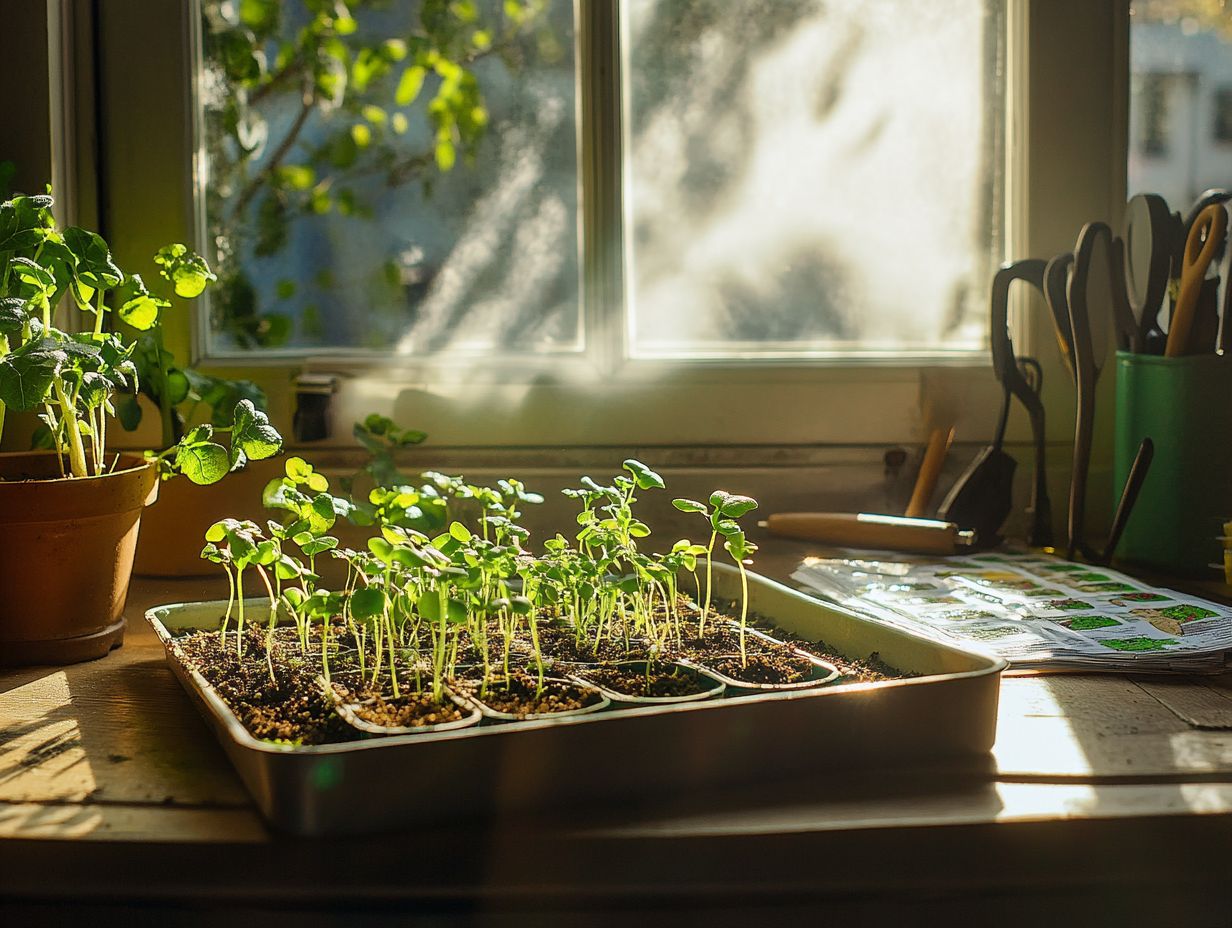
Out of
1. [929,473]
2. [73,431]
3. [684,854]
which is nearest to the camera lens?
[684,854]

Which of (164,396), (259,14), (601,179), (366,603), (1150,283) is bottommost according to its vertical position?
(366,603)

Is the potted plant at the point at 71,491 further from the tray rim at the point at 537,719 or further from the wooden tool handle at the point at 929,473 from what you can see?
the wooden tool handle at the point at 929,473

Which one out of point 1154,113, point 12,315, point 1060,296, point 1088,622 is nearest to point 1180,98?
point 1154,113

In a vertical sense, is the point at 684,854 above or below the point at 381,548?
below

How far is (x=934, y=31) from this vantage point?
1.44m

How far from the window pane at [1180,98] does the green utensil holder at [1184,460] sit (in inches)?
15.3

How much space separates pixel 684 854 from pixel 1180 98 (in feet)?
4.16

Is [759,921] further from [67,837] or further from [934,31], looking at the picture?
[934,31]

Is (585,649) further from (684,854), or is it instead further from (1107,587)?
(1107,587)

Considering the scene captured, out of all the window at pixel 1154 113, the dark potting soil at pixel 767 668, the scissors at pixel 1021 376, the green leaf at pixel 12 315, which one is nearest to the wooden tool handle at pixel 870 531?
the scissors at pixel 1021 376

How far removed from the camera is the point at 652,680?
0.71 meters

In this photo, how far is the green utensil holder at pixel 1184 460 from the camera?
1.11 metres

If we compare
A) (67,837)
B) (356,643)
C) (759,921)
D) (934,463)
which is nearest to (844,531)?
(934,463)

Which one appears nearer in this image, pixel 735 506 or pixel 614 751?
pixel 614 751
